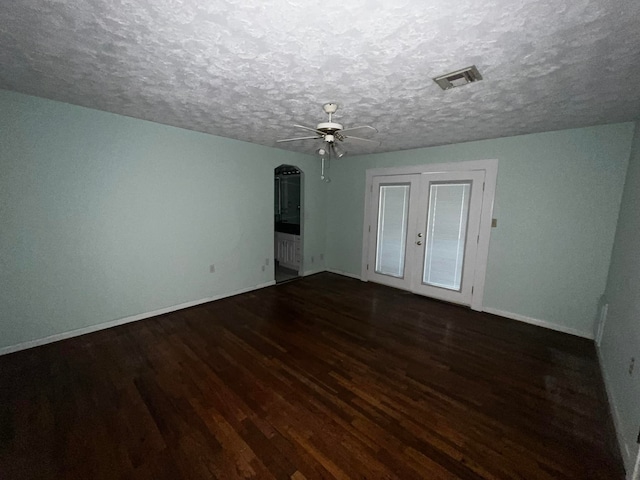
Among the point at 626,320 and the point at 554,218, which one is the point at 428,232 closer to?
the point at 554,218

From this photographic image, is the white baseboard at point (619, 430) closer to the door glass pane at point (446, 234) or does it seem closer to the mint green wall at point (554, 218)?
the mint green wall at point (554, 218)

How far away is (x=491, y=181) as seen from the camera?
3613 mm

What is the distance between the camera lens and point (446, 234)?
4113 mm

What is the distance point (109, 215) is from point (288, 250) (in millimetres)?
3373

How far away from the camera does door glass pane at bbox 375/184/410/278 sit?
4.58 meters

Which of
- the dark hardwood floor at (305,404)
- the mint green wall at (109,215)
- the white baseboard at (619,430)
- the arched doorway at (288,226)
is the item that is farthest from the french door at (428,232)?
the mint green wall at (109,215)

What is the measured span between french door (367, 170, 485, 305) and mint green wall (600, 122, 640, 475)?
1404 mm

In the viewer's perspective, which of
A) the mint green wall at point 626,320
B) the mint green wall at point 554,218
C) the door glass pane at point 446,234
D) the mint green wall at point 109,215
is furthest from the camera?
the door glass pane at point 446,234

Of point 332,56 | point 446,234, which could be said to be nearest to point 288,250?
point 446,234

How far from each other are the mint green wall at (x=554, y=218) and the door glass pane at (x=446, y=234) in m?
0.41

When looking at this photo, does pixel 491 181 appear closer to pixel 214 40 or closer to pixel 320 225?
pixel 320 225

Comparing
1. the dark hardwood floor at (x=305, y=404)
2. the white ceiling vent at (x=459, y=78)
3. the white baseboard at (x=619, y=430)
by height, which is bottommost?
the dark hardwood floor at (x=305, y=404)

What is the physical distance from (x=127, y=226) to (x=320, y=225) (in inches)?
137

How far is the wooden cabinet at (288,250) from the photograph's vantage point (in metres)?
5.60
